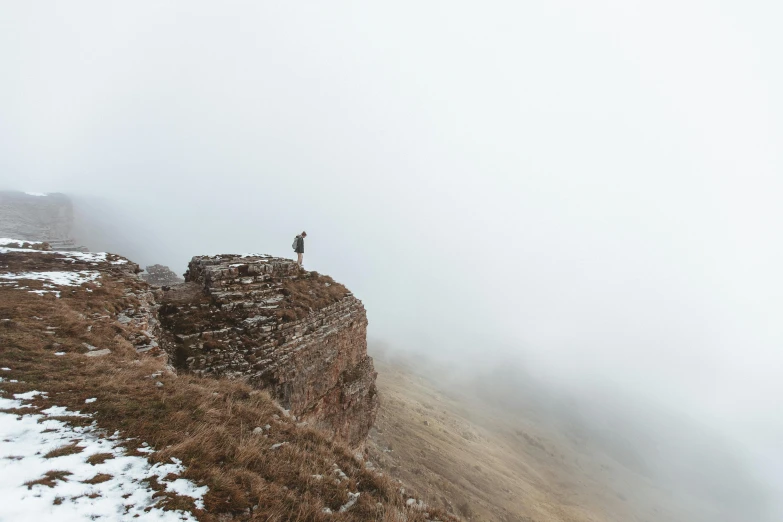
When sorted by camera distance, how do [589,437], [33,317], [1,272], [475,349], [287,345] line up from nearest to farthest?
[33,317]
[1,272]
[287,345]
[589,437]
[475,349]

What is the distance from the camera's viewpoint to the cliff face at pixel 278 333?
1377cm

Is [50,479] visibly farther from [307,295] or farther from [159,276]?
[159,276]

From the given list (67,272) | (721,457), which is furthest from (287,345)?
(721,457)

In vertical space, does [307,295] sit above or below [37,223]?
above

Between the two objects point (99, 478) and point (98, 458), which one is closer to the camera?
point (99, 478)

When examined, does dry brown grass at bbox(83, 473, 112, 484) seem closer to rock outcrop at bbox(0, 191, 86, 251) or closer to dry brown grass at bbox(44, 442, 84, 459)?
dry brown grass at bbox(44, 442, 84, 459)

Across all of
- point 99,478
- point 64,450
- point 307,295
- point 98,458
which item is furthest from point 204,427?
point 307,295

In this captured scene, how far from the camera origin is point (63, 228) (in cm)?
7375

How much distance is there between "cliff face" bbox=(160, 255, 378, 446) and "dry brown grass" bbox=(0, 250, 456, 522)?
3.41 meters

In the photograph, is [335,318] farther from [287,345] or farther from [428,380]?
[428,380]

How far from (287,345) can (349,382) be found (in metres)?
6.81

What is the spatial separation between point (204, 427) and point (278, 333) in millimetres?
8682

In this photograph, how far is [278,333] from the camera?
15.4m

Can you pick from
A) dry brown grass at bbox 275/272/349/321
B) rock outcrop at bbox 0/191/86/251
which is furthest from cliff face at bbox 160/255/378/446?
rock outcrop at bbox 0/191/86/251
